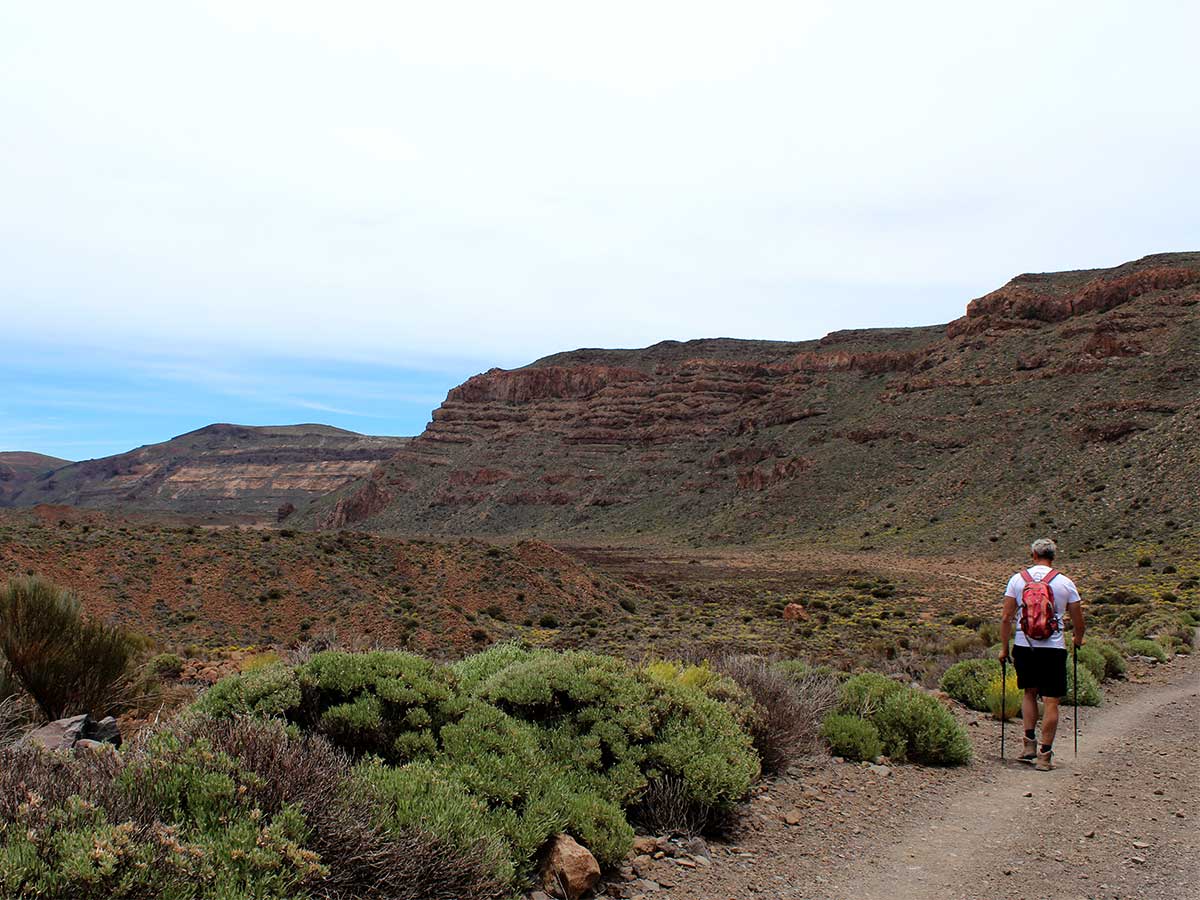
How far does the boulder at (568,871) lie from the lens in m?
4.53

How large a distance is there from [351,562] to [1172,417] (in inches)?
2020

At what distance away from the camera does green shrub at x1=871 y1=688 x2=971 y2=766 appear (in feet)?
25.4

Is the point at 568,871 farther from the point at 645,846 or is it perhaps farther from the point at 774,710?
the point at 774,710

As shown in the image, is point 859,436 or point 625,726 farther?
point 859,436

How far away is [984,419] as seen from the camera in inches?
2657

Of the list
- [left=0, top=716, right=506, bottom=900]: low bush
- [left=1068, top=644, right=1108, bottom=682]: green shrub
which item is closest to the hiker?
[left=1068, top=644, right=1108, bottom=682]: green shrub

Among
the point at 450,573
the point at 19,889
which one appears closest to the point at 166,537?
the point at 450,573

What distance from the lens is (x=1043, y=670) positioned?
741cm

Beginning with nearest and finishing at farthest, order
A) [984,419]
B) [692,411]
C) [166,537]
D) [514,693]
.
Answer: [514,693]
[166,537]
[984,419]
[692,411]

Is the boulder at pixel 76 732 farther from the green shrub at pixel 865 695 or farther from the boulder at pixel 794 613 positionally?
the boulder at pixel 794 613

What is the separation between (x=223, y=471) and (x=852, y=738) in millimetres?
180558

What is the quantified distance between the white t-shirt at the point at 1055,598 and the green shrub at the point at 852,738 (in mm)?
1595

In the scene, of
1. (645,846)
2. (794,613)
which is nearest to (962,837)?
(645,846)

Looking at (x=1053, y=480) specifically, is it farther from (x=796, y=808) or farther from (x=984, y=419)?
(x=796, y=808)
